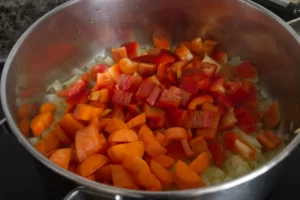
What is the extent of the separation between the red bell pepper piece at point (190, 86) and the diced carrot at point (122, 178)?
1.34 ft

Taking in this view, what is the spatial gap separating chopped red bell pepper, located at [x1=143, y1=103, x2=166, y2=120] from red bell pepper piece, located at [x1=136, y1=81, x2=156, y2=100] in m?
0.03

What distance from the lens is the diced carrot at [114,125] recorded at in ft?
3.81

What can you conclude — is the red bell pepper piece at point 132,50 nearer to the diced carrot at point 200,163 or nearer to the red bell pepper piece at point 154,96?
the red bell pepper piece at point 154,96

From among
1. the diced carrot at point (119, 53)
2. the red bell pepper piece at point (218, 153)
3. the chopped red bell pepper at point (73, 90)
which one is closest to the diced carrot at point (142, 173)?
the red bell pepper piece at point (218, 153)

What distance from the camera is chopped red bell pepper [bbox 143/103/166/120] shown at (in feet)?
4.11

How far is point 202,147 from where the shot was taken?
3.82ft

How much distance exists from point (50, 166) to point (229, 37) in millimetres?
895

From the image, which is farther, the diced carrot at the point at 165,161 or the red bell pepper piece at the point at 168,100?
the red bell pepper piece at the point at 168,100

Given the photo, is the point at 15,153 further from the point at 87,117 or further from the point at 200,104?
the point at 200,104

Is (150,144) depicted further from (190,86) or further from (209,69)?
(209,69)

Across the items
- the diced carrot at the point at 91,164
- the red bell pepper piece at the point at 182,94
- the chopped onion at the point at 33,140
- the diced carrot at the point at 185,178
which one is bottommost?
the chopped onion at the point at 33,140

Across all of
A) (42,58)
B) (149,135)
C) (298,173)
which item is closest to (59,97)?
(42,58)

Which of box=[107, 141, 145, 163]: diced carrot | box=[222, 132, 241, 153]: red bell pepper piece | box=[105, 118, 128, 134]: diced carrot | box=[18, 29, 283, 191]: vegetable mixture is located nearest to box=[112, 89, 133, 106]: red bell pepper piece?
box=[18, 29, 283, 191]: vegetable mixture

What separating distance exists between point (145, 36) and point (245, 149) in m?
0.64
